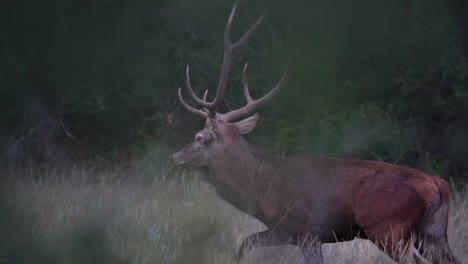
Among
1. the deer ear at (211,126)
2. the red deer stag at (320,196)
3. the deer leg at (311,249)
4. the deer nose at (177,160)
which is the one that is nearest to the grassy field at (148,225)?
the deer leg at (311,249)

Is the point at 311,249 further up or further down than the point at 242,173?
further down

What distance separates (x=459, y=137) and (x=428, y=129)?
44 cm

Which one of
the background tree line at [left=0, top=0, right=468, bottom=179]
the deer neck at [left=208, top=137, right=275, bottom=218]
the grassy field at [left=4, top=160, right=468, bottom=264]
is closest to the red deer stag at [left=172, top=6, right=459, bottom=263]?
the deer neck at [left=208, top=137, right=275, bottom=218]

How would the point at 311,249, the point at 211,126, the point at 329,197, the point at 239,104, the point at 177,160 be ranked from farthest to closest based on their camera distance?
the point at 239,104 < the point at 177,160 < the point at 211,126 < the point at 329,197 < the point at 311,249

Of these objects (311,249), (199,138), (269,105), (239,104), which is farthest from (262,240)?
(239,104)

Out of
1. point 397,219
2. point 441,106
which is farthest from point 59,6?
point 441,106

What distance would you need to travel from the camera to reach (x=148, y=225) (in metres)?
4.82

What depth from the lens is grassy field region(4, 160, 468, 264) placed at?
2.40 m

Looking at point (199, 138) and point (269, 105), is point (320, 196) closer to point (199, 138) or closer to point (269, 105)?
point (199, 138)

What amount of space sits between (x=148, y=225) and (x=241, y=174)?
Result: 1.78 meters

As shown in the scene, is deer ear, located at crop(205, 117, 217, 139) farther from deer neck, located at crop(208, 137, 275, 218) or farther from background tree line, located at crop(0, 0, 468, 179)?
background tree line, located at crop(0, 0, 468, 179)

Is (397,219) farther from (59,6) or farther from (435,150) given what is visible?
(435,150)

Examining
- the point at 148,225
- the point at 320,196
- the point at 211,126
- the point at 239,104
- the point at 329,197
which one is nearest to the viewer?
the point at 148,225

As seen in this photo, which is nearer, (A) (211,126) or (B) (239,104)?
(A) (211,126)
